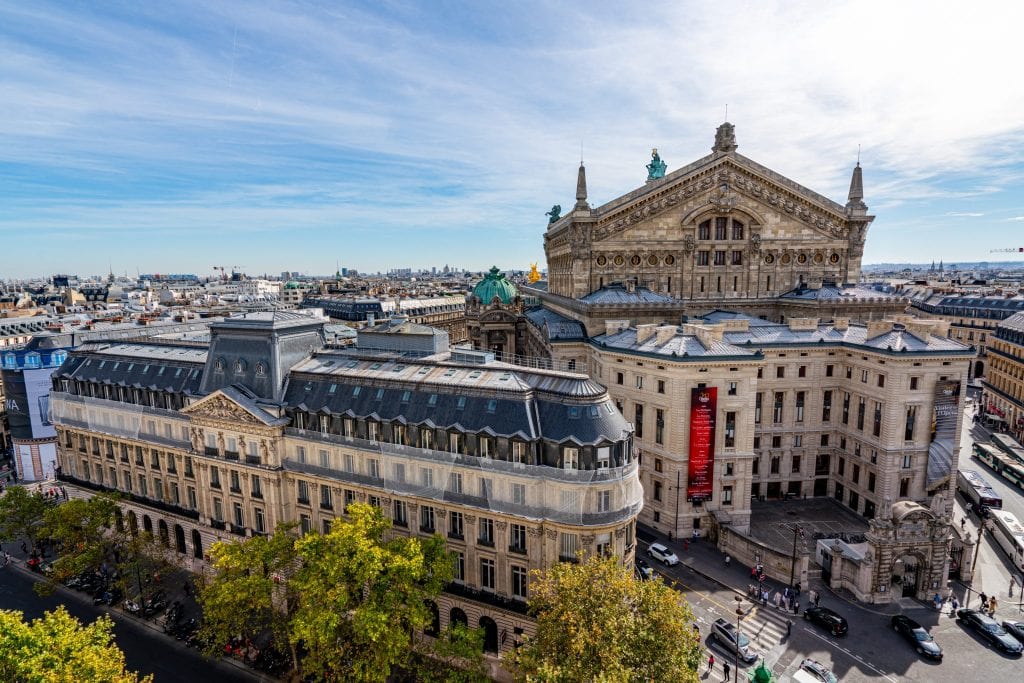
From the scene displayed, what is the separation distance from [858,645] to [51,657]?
58.6 m

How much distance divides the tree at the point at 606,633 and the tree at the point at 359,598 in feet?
26.8

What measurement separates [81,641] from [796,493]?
7603cm

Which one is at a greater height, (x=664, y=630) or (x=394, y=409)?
(x=394, y=409)

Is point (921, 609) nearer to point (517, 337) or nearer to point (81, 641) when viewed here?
point (81, 641)

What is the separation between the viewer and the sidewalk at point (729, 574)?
5550cm

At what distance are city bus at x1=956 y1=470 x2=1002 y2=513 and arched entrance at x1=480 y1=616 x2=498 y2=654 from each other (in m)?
→ 65.4

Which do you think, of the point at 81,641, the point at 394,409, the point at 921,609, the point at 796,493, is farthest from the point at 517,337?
the point at 81,641

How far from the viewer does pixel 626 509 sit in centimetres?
4556

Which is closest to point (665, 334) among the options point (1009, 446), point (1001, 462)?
point (1001, 462)

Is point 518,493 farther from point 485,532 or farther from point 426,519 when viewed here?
point 426,519

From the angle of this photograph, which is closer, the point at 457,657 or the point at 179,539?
the point at 457,657

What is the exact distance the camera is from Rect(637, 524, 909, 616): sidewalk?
5550cm

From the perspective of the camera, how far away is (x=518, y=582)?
47.1m

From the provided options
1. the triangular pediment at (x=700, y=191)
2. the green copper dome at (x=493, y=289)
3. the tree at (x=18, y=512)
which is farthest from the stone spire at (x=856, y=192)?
the tree at (x=18, y=512)
